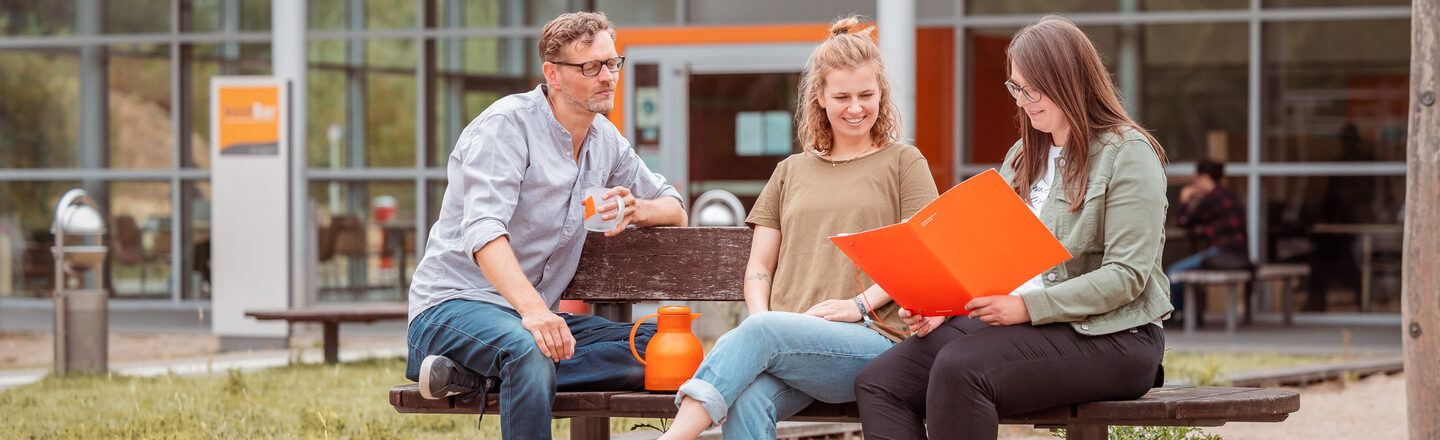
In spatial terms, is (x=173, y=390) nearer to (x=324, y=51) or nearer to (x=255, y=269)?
(x=255, y=269)

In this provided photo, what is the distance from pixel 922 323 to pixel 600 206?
92cm

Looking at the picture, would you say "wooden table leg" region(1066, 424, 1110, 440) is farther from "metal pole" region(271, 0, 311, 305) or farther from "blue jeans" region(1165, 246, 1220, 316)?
"metal pole" region(271, 0, 311, 305)

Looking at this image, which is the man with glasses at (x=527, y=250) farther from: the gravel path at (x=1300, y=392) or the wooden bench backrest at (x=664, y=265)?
the gravel path at (x=1300, y=392)

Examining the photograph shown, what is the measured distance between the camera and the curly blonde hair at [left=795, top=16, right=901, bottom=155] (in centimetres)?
352

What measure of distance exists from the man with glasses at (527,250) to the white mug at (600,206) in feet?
0.06

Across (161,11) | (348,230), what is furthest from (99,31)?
(348,230)

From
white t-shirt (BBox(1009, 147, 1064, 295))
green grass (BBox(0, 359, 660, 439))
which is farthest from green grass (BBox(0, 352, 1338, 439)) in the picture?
white t-shirt (BBox(1009, 147, 1064, 295))

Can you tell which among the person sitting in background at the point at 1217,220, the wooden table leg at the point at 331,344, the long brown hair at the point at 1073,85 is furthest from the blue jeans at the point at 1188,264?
the long brown hair at the point at 1073,85

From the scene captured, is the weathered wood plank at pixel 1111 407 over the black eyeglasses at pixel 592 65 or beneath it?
beneath

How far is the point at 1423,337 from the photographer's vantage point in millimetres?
4465

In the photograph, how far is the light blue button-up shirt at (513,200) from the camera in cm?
352

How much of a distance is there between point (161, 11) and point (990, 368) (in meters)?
10.2

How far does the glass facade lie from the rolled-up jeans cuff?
6.63 meters

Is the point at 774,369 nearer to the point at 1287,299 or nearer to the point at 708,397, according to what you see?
the point at 708,397
